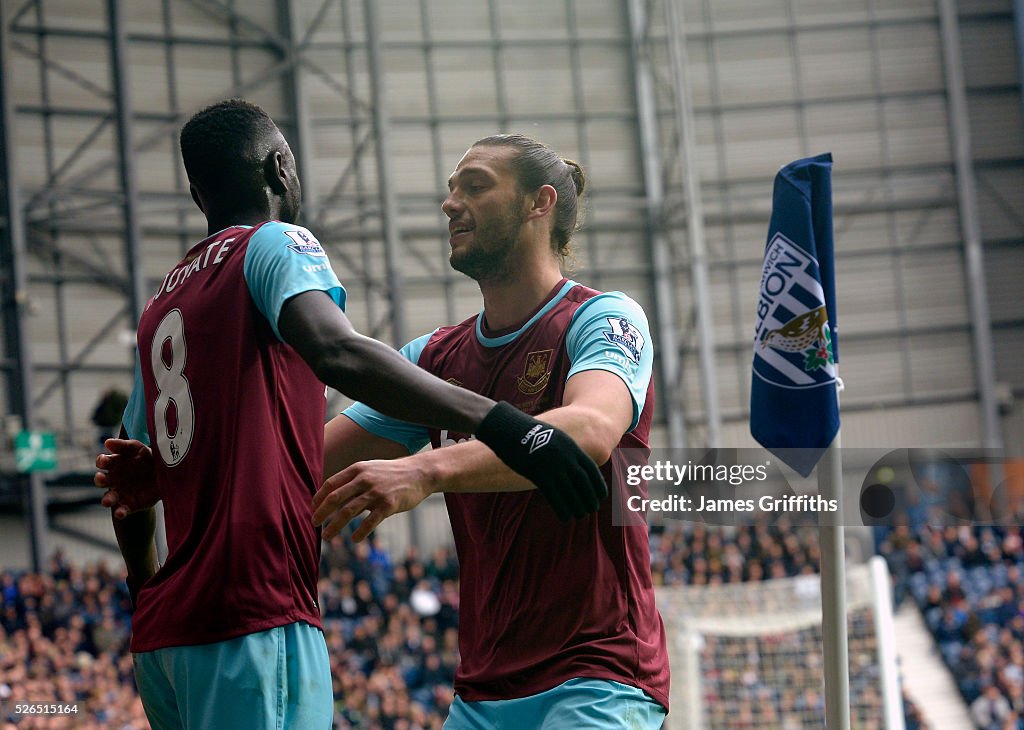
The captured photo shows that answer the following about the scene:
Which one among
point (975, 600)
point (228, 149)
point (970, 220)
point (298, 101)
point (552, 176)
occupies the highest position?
point (298, 101)

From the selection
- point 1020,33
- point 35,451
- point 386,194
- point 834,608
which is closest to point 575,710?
point 834,608

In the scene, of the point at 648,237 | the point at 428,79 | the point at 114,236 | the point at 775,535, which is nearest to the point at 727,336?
the point at 648,237

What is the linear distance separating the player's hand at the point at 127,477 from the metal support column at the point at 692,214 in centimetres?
2500

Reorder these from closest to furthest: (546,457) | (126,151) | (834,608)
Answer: (546,457) < (834,608) < (126,151)

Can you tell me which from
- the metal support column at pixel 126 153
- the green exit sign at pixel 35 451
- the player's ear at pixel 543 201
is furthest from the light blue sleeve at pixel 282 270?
the metal support column at pixel 126 153

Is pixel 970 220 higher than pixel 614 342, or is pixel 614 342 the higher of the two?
pixel 970 220

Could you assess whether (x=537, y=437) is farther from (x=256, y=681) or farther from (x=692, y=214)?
(x=692, y=214)

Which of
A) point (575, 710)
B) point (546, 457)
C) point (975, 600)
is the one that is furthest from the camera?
point (975, 600)

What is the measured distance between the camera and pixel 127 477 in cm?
328

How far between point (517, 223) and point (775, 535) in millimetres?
21332

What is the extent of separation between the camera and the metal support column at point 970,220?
95.9 feet

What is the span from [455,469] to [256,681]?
2.10ft

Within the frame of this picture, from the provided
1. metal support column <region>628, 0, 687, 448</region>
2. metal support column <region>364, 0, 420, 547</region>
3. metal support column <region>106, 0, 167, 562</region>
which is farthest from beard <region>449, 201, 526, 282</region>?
metal support column <region>628, 0, 687, 448</region>

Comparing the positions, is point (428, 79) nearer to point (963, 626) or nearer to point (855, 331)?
point (855, 331)
